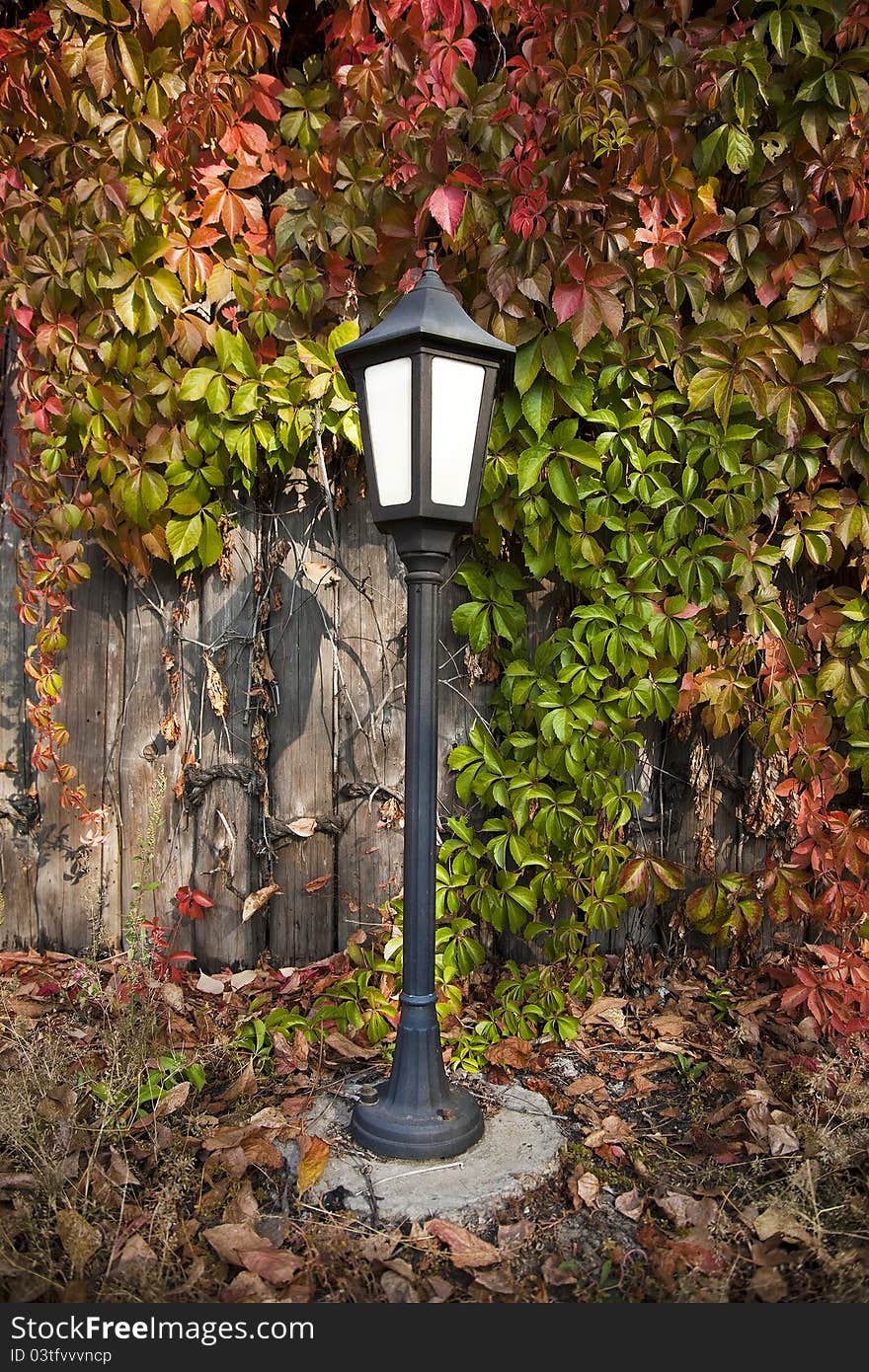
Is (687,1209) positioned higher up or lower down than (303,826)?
lower down

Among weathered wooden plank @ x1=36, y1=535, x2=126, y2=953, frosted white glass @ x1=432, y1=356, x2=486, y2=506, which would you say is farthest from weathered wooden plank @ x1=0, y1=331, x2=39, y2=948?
frosted white glass @ x1=432, y1=356, x2=486, y2=506

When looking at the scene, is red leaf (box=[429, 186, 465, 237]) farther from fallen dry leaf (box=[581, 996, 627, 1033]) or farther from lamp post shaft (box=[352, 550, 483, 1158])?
fallen dry leaf (box=[581, 996, 627, 1033])

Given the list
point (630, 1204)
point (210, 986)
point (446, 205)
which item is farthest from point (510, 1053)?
point (446, 205)

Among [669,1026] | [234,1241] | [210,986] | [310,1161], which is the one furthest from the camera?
[210,986]

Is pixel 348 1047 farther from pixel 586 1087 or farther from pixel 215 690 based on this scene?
pixel 215 690

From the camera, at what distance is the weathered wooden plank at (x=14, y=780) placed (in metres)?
2.89

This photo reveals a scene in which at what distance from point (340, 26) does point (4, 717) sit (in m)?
2.31

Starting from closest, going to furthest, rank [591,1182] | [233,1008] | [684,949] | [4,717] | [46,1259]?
1. [46,1259]
2. [591,1182]
3. [233,1008]
4. [684,949]
5. [4,717]

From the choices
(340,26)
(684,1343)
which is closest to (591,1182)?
(684,1343)

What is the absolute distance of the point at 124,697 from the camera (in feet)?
9.21

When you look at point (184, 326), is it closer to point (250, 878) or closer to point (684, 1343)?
point (250, 878)

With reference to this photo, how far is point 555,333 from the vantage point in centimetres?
229

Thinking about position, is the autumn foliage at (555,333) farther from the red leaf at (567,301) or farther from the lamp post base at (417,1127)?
the lamp post base at (417,1127)

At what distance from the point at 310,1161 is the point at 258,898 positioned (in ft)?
3.04
